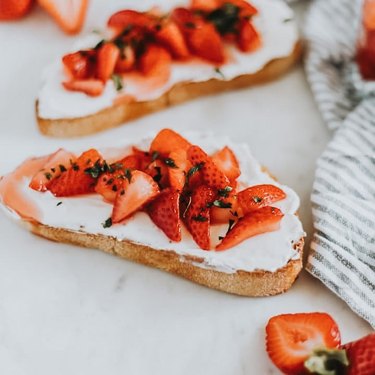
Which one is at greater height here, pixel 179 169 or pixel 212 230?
pixel 179 169

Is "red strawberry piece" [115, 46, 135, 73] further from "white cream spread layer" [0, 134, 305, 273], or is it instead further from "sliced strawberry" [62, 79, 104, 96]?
"white cream spread layer" [0, 134, 305, 273]

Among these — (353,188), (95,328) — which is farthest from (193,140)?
(95,328)

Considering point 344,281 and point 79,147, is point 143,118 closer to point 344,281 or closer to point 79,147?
point 79,147

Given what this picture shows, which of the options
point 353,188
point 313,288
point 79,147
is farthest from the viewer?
point 79,147

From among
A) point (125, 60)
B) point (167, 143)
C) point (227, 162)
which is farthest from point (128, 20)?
point (227, 162)

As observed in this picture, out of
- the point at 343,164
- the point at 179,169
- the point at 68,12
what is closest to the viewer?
the point at 179,169

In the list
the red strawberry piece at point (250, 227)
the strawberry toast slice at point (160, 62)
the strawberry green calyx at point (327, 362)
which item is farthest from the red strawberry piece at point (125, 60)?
the strawberry green calyx at point (327, 362)

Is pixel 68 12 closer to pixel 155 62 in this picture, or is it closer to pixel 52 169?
pixel 155 62

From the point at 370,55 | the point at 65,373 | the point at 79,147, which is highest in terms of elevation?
the point at 370,55
